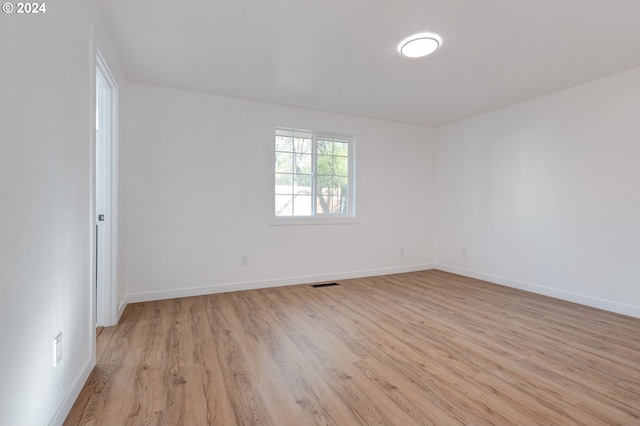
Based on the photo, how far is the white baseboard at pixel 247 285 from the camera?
334 centimetres

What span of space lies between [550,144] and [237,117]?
390cm

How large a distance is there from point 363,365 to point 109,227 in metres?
2.45

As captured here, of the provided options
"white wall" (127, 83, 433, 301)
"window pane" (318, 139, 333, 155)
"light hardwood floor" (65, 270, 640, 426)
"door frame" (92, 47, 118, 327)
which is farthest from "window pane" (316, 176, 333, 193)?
"door frame" (92, 47, 118, 327)

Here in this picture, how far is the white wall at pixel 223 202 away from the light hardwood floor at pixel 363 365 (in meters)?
0.48

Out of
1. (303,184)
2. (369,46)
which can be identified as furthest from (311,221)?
(369,46)

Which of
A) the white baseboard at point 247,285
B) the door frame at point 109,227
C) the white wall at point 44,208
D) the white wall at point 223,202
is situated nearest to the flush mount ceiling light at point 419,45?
the white wall at point 223,202

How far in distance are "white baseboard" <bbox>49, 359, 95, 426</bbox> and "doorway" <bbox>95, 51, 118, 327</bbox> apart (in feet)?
2.63

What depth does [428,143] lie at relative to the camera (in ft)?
17.3

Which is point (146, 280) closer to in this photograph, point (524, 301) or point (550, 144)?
point (524, 301)

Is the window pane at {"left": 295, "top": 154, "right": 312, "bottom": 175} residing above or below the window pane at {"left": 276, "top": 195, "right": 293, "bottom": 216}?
above

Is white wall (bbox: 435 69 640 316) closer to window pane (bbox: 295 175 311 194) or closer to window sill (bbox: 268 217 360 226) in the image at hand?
window sill (bbox: 268 217 360 226)

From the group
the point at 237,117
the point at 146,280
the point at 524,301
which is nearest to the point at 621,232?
the point at 524,301

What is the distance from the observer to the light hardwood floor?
61.9 inches

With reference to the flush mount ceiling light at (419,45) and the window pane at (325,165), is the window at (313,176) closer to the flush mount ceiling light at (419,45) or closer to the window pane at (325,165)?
the window pane at (325,165)
